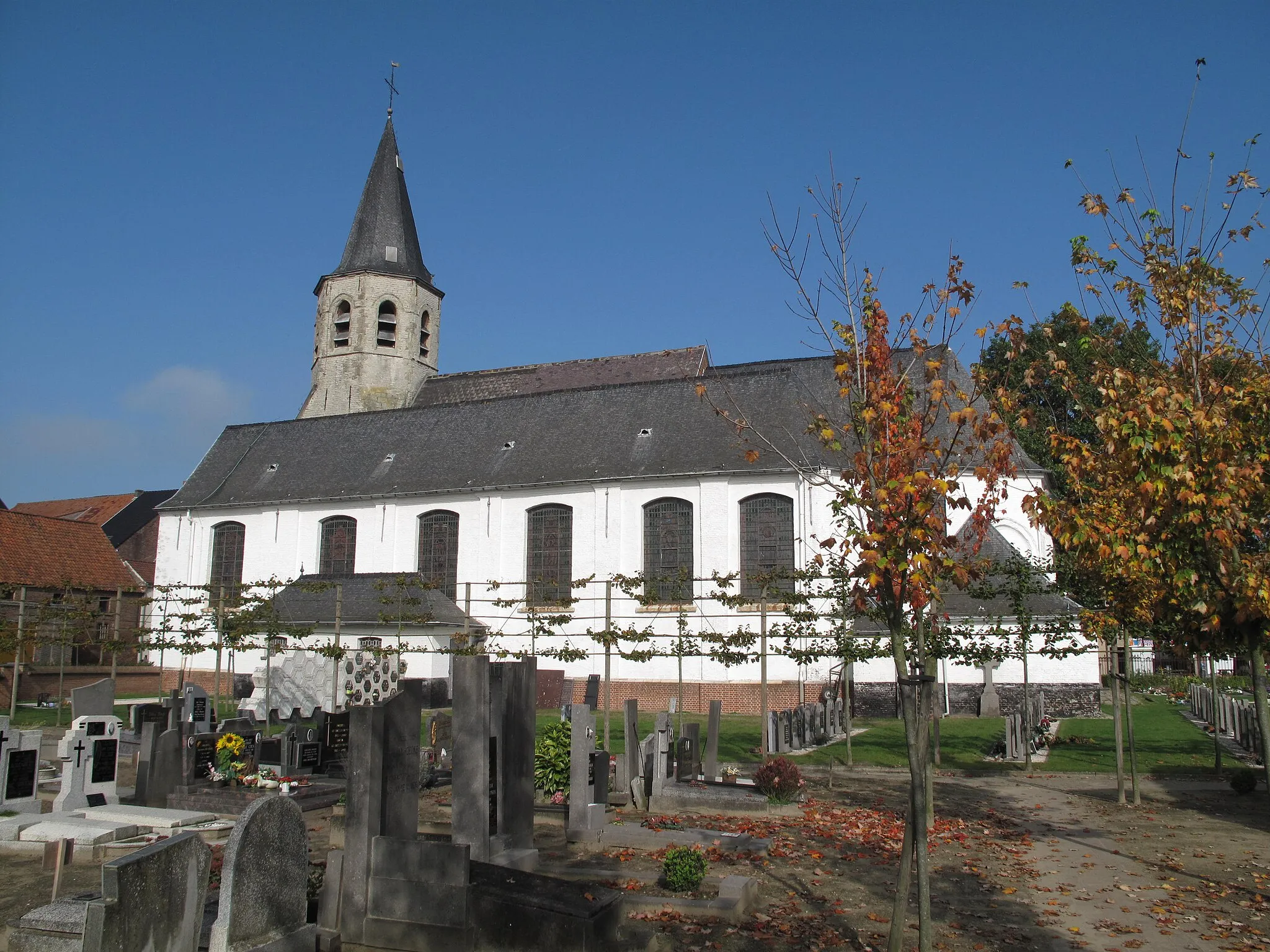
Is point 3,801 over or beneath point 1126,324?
beneath

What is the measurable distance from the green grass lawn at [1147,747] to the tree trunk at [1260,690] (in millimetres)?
7778

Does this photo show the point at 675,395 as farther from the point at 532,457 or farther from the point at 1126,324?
the point at 1126,324

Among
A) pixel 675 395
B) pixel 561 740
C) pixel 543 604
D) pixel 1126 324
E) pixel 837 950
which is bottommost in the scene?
pixel 837 950

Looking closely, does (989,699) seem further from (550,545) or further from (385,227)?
(385,227)

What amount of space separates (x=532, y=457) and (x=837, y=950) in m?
26.1

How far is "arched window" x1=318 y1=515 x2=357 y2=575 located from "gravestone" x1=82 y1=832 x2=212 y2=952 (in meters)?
27.9

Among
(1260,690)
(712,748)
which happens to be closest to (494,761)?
(712,748)

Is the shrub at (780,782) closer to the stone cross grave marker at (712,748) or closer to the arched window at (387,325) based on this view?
the stone cross grave marker at (712,748)

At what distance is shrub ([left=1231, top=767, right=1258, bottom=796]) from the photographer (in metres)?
12.1

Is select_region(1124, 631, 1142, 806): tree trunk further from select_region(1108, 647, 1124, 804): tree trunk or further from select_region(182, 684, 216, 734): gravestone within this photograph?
select_region(182, 684, 216, 734): gravestone

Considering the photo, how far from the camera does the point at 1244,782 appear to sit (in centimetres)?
1216

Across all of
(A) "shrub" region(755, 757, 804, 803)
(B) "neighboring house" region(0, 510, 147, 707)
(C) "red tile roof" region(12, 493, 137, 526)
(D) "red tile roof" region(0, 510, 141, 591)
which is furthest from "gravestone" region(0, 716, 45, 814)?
(C) "red tile roof" region(12, 493, 137, 526)

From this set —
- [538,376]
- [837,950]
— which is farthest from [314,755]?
[538,376]

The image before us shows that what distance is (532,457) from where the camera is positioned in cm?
3169
